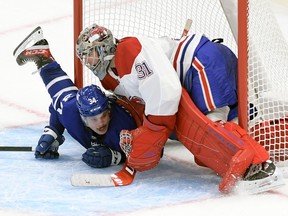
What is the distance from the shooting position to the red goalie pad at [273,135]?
3.23m

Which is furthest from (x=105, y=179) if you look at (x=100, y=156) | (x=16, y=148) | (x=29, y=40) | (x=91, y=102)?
(x=29, y=40)

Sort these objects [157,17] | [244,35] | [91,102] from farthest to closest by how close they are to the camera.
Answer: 1. [157,17]
2. [91,102]
3. [244,35]

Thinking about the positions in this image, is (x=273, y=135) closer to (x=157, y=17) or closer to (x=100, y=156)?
(x=100, y=156)

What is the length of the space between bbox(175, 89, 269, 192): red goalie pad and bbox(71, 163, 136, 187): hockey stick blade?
22 centimetres

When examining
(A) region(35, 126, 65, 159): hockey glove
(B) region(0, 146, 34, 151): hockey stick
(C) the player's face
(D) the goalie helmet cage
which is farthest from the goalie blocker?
(B) region(0, 146, 34, 151): hockey stick

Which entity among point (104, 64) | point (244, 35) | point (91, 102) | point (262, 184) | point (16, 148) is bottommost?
point (16, 148)

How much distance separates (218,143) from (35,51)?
927 millimetres

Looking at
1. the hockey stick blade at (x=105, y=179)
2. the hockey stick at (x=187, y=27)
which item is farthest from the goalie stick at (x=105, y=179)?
the hockey stick at (x=187, y=27)

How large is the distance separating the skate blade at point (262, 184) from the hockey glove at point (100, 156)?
20.5 inches

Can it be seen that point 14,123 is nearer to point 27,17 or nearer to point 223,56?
point 223,56

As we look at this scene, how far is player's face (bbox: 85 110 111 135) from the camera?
3.30 m

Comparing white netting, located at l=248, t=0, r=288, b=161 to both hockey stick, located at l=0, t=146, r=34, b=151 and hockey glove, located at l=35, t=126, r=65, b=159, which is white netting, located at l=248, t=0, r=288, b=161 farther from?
hockey stick, located at l=0, t=146, r=34, b=151

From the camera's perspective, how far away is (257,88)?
10.7 feet

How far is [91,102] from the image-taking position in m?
3.26
